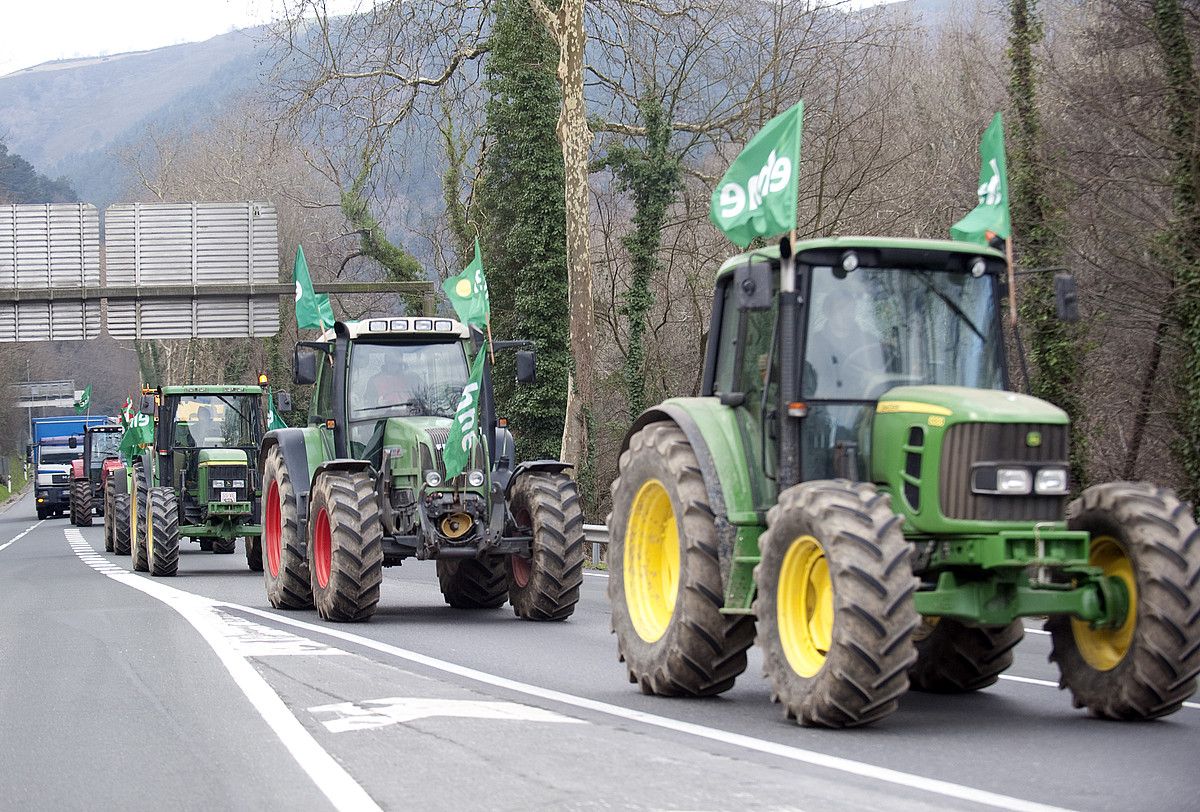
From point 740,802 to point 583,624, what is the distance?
8715 millimetres

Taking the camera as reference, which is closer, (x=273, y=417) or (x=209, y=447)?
(x=273, y=417)

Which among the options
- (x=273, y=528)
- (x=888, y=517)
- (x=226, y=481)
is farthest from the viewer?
(x=226, y=481)

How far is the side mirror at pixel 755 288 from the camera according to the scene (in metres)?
8.40

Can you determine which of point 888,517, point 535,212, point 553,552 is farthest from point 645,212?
point 888,517

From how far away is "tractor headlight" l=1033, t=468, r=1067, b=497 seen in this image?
8.34m

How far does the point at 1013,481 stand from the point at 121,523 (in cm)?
2513

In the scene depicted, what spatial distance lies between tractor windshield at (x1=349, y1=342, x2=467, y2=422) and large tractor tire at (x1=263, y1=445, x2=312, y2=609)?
1217 millimetres

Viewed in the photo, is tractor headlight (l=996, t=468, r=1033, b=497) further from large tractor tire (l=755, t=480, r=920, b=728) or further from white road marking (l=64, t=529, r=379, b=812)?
white road marking (l=64, t=529, r=379, b=812)

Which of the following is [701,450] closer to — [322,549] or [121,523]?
[322,549]

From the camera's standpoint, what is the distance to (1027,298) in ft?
81.8

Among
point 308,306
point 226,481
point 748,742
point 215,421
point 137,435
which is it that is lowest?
point 748,742

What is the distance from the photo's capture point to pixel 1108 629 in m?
8.45

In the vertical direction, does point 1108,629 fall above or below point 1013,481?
below

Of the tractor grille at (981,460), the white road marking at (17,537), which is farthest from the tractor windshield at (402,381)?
the white road marking at (17,537)
